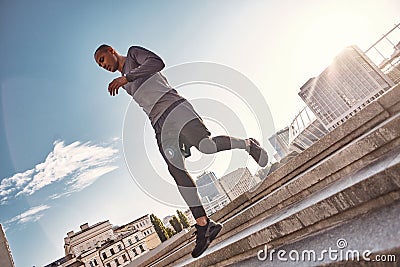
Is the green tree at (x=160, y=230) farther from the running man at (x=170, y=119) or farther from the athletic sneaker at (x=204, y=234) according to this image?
the running man at (x=170, y=119)

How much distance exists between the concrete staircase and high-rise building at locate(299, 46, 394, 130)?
62.0 meters

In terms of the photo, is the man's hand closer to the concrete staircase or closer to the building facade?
the concrete staircase

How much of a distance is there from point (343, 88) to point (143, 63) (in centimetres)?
7930

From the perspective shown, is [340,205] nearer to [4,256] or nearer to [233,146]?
[233,146]

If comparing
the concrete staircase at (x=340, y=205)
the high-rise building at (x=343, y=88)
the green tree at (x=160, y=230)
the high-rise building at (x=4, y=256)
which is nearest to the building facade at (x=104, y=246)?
the green tree at (x=160, y=230)

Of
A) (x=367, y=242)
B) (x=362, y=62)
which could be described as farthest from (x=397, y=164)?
(x=362, y=62)

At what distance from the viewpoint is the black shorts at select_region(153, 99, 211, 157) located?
7.48 feet

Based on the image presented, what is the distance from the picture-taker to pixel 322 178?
1.73m

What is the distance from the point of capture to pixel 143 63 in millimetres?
2412

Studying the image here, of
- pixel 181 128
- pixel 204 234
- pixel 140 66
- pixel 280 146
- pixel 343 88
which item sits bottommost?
pixel 204 234

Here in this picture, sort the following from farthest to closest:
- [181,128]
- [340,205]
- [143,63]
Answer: [143,63] → [181,128] → [340,205]

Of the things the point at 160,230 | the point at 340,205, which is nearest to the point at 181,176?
the point at 340,205

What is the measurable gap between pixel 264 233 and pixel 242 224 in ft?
3.14

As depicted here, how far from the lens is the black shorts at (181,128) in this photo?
2281 mm
